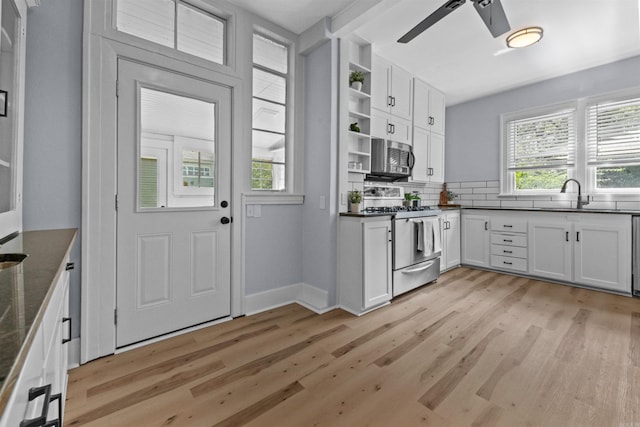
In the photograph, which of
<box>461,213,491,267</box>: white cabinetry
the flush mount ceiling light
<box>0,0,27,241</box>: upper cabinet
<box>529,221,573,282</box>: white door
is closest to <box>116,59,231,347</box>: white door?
<box>0,0,27,241</box>: upper cabinet

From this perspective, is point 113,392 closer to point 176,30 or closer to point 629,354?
point 176,30

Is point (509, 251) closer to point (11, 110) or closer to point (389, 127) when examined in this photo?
point (389, 127)

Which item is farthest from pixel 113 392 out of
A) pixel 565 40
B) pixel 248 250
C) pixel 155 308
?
pixel 565 40

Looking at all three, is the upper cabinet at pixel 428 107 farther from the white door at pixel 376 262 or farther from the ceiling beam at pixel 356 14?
the white door at pixel 376 262

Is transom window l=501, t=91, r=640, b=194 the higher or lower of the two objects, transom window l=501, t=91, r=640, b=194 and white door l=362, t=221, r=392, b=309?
the higher

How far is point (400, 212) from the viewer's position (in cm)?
302

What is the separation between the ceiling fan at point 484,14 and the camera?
1974 millimetres

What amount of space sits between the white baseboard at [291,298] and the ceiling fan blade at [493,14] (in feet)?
8.46

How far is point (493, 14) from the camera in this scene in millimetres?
2129

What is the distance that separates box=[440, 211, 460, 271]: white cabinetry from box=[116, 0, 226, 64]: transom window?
11.1ft

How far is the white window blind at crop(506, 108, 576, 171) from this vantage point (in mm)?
3902

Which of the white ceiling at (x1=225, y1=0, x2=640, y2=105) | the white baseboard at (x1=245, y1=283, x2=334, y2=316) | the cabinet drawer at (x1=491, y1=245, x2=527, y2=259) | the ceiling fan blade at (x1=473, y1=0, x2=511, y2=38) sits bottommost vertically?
the white baseboard at (x1=245, y1=283, x2=334, y2=316)

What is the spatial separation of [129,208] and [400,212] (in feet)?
7.85

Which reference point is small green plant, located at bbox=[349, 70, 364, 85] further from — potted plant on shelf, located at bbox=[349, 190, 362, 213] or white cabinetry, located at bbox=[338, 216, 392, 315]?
white cabinetry, located at bbox=[338, 216, 392, 315]
